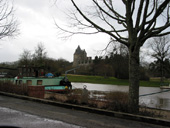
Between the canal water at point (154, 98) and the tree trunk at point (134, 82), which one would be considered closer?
the tree trunk at point (134, 82)

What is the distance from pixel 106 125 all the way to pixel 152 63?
6150 cm

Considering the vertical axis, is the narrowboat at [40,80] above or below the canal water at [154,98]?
above

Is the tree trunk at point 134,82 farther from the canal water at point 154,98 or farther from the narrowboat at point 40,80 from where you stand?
the narrowboat at point 40,80


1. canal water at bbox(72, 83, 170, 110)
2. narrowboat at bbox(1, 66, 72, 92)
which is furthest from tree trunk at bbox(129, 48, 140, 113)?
narrowboat at bbox(1, 66, 72, 92)

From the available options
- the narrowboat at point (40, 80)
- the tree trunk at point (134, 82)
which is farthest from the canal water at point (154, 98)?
the narrowboat at point (40, 80)

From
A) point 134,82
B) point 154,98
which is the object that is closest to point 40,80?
point 154,98

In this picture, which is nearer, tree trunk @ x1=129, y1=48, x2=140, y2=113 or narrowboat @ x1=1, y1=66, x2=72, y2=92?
tree trunk @ x1=129, y1=48, x2=140, y2=113

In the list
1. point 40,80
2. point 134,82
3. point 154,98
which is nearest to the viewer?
point 134,82

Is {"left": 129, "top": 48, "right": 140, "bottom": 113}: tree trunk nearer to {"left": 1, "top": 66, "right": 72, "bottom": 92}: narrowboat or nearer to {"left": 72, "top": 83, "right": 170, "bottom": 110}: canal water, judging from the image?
{"left": 72, "top": 83, "right": 170, "bottom": 110}: canal water

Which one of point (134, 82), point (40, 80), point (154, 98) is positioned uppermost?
point (134, 82)

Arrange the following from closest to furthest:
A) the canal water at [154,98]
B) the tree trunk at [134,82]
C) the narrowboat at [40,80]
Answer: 1. the tree trunk at [134,82]
2. the canal water at [154,98]
3. the narrowboat at [40,80]

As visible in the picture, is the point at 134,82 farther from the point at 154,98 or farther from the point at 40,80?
the point at 40,80

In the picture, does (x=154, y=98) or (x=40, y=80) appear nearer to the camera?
(x=154, y=98)

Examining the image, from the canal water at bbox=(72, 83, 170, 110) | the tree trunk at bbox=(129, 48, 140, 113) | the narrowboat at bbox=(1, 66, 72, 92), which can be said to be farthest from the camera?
the narrowboat at bbox=(1, 66, 72, 92)
